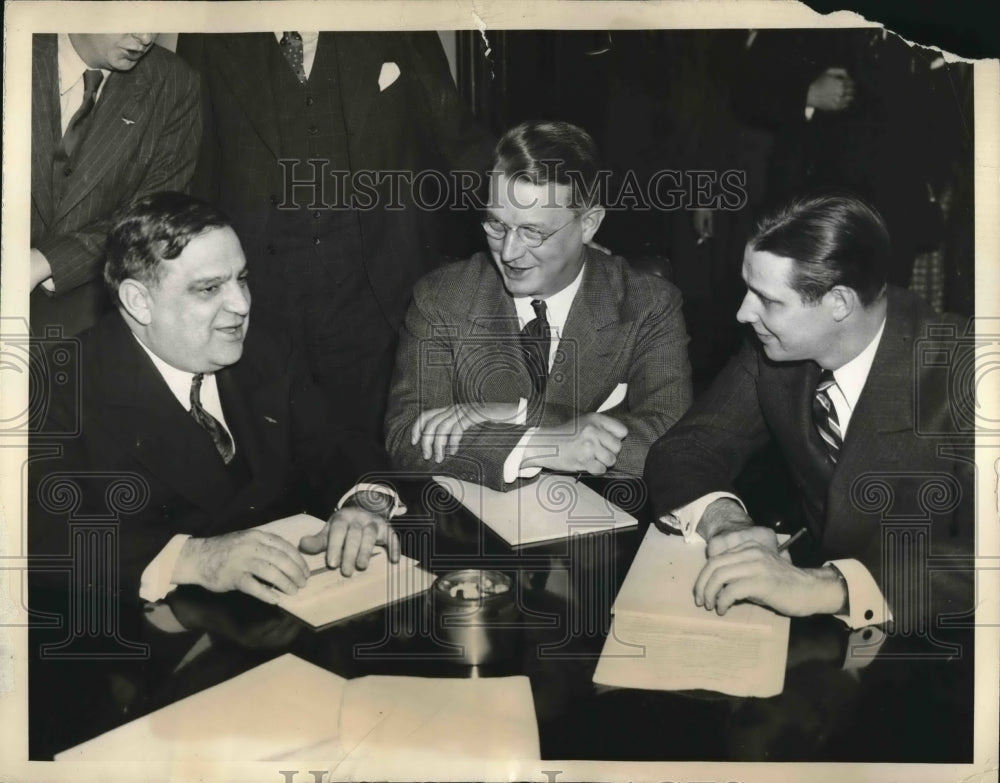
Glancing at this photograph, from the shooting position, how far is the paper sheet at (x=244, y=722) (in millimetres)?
2395

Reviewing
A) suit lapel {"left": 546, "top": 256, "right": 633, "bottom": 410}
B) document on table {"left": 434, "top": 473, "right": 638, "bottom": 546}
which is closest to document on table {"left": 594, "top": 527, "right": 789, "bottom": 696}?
document on table {"left": 434, "top": 473, "right": 638, "bottom": 546}

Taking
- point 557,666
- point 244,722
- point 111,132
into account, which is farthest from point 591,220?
point 244,722

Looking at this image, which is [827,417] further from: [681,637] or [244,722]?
[244,722]

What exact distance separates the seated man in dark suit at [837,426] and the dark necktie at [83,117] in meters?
1.57

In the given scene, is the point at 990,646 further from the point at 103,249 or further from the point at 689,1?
the point at 103,249

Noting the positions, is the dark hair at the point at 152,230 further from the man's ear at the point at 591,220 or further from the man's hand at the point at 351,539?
the man's ear at the point at 591,220

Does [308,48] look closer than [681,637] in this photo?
No

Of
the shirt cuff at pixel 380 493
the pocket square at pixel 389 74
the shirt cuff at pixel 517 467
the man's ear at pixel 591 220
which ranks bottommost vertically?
the shirt cuff at pixel 380 493

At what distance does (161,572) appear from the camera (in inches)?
97.7

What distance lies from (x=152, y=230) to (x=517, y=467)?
1.03 m

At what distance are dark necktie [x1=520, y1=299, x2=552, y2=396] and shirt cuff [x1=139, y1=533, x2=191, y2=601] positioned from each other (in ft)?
2.98

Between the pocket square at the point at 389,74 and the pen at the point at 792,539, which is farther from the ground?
the pocket square at the point at 389,74

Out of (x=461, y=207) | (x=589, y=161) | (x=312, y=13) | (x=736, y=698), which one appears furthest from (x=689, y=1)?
(x=736, y=698)

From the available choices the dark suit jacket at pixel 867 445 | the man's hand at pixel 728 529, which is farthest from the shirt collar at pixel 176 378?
the man's hand at pixel 728 529
